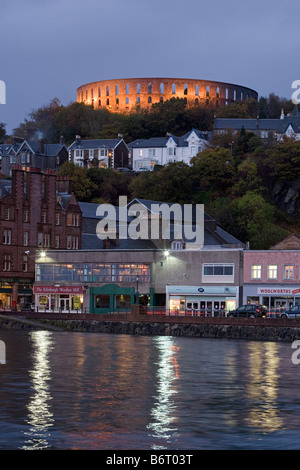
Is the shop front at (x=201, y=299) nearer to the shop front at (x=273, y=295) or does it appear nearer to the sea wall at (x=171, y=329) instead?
the shop front at (x=273, y=295)

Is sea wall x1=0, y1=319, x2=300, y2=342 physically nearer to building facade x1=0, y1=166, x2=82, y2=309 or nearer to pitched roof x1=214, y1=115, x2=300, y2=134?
building facade x1=0, y1=166, x2=82, y2=309

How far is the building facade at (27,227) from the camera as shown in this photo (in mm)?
108688

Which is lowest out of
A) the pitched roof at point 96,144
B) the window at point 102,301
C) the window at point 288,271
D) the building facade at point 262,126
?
the window at point 102,301

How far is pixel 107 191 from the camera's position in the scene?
497 feet

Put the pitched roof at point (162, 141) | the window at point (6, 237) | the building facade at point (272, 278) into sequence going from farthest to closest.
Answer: the pitched roof at point (162, 141), the window at point (6, 237), the building facade at point (272, 278)

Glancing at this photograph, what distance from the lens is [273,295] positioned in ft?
310

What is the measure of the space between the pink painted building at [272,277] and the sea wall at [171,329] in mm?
11561

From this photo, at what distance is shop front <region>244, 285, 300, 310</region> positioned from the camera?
3686 inches

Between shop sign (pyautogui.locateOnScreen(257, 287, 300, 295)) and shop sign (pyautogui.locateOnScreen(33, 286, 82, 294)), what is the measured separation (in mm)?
21552

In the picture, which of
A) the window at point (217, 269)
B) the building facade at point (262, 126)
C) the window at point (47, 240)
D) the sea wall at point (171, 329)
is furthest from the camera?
the building facade at point (262, 126)

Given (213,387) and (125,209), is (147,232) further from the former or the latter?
(213,387)

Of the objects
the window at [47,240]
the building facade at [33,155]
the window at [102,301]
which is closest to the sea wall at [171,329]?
the window at [102,301]

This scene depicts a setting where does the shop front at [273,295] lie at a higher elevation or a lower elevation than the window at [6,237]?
lower

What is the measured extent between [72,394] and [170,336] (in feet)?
147
